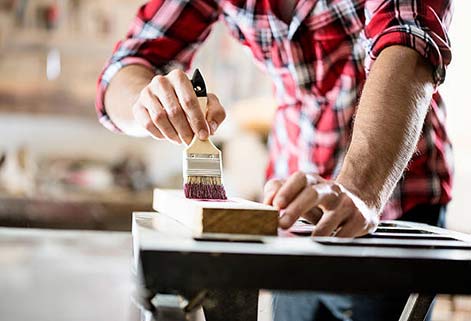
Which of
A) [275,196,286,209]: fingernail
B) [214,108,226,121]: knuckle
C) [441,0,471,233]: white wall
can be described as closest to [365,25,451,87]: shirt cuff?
[214,108,226,121]: knuckle

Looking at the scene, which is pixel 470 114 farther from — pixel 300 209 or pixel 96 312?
pixel 300 209

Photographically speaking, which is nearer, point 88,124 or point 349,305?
point 349,305

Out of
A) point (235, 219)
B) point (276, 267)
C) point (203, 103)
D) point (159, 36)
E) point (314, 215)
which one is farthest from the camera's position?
point (159, 36)

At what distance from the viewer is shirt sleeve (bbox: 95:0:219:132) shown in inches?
53.1

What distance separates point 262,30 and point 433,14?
1.04ft

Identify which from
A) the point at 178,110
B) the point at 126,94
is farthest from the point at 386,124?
the point at 126,94

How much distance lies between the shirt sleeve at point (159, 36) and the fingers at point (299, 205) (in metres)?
0.60

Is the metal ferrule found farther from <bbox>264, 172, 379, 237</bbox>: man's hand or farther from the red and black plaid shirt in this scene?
the red and black plaid shirt

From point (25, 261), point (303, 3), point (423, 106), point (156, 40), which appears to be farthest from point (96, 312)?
point (423, 106)

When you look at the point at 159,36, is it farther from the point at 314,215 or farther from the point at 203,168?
the point at 314,215

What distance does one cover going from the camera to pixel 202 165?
0.95 m

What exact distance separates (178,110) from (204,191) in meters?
0.11

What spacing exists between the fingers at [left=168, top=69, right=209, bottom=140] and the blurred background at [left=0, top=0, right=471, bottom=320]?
2318mm

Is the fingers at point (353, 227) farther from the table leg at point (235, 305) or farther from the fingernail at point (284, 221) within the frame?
the table leg at point (235, 305)
